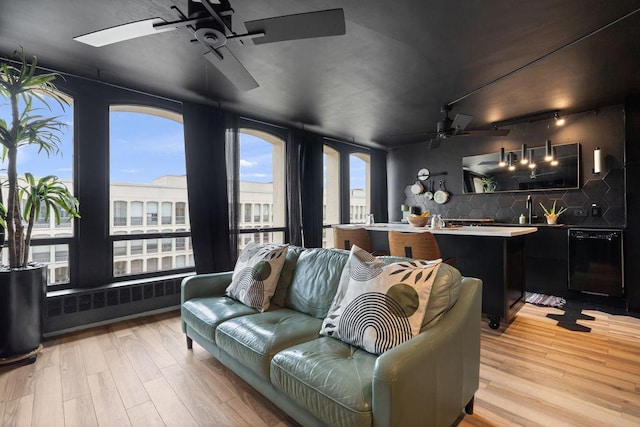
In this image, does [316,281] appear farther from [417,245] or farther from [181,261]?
[181,261]

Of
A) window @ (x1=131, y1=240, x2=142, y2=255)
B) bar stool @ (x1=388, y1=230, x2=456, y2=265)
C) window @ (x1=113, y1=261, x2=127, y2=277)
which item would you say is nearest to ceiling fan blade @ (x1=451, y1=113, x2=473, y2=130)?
bar stool @ (x1=388, y1=230, x2=456, y2=265)

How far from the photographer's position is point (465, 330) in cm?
159

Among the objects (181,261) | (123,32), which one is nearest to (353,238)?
(181,261)

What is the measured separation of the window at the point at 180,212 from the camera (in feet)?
13.2

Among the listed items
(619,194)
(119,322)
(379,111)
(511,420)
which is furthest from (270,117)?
(619,194)

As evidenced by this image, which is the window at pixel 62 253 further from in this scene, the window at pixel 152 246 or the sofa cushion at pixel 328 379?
the sofa cushion at pixel 328 379

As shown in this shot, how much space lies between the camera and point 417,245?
9.73ft

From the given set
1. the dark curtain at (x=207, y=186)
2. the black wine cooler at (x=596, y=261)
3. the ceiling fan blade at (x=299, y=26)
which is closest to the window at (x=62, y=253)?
the dark curtain at (x=207, y=186)

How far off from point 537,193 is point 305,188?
370 centimetres

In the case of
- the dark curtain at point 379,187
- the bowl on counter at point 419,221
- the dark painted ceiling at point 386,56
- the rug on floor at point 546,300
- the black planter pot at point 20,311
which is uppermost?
the dark painted ceiling at point 386,56

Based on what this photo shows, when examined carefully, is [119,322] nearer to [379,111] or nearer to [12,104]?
[12,104]

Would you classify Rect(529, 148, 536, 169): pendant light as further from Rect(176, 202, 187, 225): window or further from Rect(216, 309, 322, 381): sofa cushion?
Rect(176, 202, 187, 225): window

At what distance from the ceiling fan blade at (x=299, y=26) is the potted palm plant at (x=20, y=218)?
1.91 m

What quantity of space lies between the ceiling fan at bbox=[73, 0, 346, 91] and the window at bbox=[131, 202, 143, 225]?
2.24m
